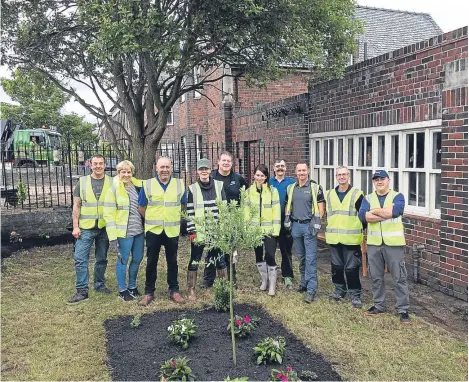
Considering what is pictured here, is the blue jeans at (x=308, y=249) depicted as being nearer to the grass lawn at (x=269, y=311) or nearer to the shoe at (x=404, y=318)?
the grass lawn at (x=269, y=311)

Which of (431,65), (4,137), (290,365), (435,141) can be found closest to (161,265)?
(290,365)

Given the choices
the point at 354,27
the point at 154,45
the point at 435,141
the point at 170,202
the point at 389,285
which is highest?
the point at 354,27

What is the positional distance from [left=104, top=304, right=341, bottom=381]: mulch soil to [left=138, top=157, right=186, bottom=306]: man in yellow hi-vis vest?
654 mm

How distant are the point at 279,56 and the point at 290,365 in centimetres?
551

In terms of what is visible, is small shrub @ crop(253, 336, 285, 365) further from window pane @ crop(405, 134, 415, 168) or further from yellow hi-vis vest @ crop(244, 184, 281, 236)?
window pane @ crop(405, 134, 415, 168)

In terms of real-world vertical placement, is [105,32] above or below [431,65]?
above

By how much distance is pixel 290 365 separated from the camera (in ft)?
12.7

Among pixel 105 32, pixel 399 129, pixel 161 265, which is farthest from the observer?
pixel 161 265

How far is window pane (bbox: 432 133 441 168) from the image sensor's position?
243 inches

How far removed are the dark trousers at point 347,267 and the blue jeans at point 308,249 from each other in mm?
259

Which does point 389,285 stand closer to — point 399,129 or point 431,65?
point 399,129

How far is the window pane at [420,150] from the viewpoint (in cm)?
643

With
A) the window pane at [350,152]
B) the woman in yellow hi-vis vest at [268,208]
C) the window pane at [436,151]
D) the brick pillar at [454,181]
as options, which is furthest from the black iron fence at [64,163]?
the brick pillar at [454,181]

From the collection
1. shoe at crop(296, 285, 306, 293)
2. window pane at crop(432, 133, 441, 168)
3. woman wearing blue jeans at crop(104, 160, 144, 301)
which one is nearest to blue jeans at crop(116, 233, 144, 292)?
woman wearing blue jeans at crop(104, 160, 144, 301)
